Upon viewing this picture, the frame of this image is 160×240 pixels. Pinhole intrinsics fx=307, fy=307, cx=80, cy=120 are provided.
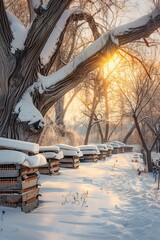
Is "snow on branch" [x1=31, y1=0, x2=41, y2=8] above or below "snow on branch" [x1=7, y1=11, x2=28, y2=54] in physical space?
above

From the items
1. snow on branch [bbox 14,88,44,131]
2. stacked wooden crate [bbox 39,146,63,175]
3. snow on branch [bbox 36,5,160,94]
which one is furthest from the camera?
stacked wooden crate [bbox 39,146,63,175]

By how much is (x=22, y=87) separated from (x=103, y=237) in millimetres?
4184

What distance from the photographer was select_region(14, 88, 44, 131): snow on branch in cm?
714

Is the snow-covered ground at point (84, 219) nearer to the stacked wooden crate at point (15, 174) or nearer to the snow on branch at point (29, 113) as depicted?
the stacked wooden crate at point (15, 174)

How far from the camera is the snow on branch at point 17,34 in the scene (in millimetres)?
7387

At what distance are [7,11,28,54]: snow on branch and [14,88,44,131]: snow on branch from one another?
50.0 inches

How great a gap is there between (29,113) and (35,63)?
1.34 meters

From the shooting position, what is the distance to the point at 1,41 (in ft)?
24.0

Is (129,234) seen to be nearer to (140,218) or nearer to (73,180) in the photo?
(140,218)

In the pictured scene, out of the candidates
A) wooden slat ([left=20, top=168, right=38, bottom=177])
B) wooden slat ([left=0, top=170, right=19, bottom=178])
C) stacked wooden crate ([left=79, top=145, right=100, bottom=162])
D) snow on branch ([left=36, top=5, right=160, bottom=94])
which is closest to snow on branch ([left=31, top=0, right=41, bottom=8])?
snow on branch ([left=36, top=5, right=160, bottom=94])

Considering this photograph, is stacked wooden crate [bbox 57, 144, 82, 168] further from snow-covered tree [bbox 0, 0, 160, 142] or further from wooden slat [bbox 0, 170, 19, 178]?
wooden slat [bbox 0, 170, 19, 178]

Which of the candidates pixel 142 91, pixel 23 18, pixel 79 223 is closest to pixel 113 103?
pixel 142 91

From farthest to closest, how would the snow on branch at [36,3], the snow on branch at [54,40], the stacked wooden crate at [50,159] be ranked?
the stacked wooden crate at [50,159] → the snow on branch at [54,40] → the snow on branch at [36,3]

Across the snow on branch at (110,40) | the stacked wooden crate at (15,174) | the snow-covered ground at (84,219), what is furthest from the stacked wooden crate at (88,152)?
the stacked wooden crate at (15,174)
